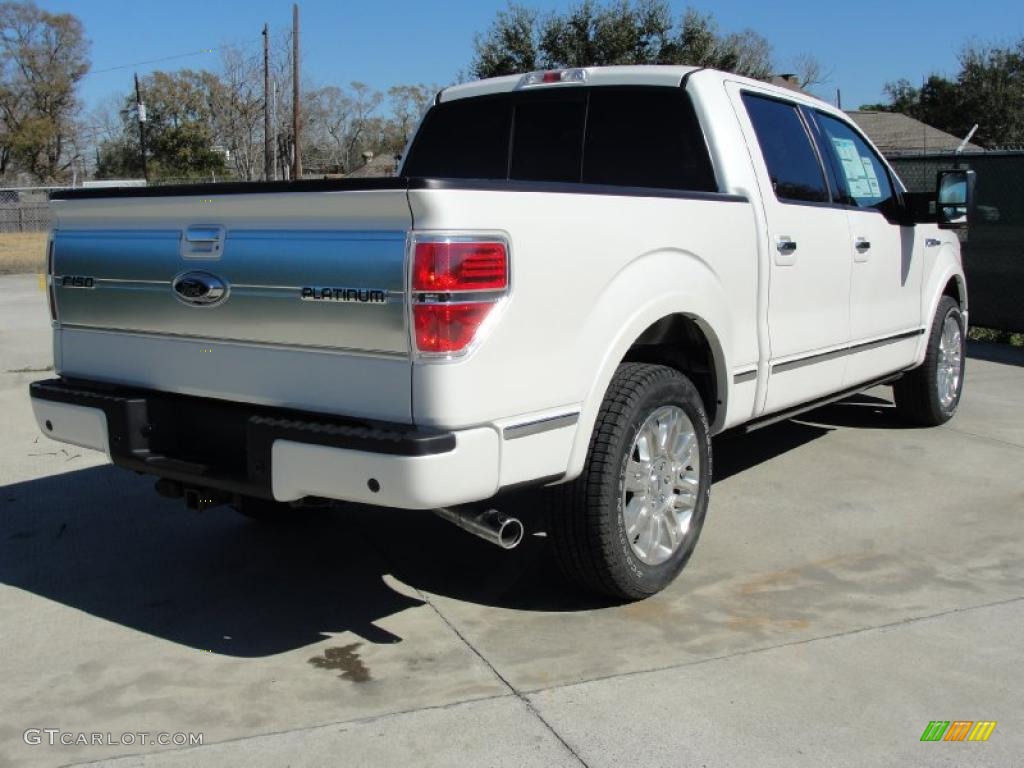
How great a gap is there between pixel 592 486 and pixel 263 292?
131cm

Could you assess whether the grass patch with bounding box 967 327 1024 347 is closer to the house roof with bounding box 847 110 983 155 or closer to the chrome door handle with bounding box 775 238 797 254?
the chrome door handle with bounding box 775 238 797 254

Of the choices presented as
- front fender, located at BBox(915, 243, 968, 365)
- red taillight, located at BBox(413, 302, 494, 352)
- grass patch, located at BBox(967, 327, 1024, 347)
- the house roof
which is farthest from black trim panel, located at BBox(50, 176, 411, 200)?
the house roof

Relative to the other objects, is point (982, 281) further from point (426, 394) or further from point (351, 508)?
point (426, 394)

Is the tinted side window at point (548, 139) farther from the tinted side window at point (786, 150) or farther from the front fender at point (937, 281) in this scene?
the front fender at point (937, 281)

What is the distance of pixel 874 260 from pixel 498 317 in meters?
3.32

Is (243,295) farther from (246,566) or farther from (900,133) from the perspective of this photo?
(900,133)

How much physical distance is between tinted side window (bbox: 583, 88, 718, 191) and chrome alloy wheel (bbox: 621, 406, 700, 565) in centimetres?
119

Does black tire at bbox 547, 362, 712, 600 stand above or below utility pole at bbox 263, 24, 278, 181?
below

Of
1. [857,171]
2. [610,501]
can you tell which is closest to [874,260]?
[857,171]

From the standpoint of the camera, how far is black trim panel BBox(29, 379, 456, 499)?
11.2 ft

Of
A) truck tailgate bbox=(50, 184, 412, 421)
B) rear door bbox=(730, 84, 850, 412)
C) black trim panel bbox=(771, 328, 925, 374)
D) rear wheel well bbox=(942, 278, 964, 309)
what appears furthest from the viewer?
rear wheel well bbox=(942, 278, 964, 309)

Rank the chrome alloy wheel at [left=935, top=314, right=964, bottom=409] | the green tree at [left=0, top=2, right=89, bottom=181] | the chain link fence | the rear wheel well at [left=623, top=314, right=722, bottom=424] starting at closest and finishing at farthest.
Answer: the rear wheel well at [left=623, top=314, right=722, bottom=424] → the chrome alloy wheel at [left=935, top=314, right=964, bottom=409] → the chain link fence → the green tree at [left=0, top=2, right=89, bottom=181]

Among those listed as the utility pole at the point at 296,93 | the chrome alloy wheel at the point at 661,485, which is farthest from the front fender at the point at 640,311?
the utility pole at the point at 296,93

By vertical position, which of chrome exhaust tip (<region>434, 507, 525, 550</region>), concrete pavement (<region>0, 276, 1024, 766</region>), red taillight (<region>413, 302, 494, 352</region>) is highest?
red taillight (<region>413, 302, 494, 352</region>)
